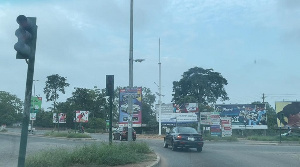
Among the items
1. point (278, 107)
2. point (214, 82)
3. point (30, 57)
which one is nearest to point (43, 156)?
point (30, 57)

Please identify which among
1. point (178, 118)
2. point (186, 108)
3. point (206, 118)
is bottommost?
point (206, 118)

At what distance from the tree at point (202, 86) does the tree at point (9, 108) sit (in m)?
41.6

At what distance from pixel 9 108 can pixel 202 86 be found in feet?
155

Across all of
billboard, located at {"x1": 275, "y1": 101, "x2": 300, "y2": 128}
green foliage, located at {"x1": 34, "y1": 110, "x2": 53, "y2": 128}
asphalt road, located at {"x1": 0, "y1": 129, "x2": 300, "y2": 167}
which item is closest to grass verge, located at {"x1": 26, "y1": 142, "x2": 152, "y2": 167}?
asphalt road, located at {"x1": 0, "y1": 129, "x2": 300, "y2": 167}

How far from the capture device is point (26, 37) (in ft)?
25.2

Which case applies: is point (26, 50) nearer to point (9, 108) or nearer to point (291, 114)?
point (291, 114)

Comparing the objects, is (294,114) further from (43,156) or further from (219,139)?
Answer: (43,156)

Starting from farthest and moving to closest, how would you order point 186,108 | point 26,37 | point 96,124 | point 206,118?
point 96,124 → point 186,108 → point 206,118 → point 26,37

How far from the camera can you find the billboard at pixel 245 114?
54.6 m

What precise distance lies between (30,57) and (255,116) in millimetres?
50824

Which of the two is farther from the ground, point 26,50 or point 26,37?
point 26,37

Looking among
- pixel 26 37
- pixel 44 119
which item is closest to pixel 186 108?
pixel 44 119

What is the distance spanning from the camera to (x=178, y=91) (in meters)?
73.7

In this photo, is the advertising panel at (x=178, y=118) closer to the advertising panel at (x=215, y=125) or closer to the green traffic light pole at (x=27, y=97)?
the advertising panel at (x=215, y=125)
